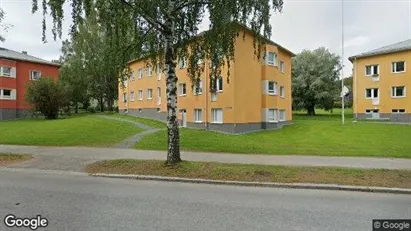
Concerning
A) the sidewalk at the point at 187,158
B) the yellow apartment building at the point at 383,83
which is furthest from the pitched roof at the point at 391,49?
the sidewalk at the point at 187,158

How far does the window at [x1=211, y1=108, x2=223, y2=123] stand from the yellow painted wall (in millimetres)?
21447

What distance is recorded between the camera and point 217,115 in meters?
23.9

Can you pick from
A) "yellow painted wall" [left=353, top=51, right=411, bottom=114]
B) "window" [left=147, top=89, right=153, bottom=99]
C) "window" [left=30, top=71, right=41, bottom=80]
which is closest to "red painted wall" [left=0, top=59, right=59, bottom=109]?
"window" [left=30, top=71, right=41, bottom=80]

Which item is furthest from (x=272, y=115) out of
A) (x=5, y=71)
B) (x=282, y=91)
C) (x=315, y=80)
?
(x=5, y=71)

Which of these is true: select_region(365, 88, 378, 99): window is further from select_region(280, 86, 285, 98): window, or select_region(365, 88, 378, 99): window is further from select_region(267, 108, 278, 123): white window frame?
select_region(267, 108, 278, 123): white window frame

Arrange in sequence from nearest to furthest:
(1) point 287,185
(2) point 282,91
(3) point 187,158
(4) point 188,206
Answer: (4) point 188,206 < (1) point 287,185 < (3) point 187,158 < (2) point 282,91

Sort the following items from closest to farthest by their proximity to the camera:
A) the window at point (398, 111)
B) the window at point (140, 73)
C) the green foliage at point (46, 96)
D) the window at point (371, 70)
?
the window at point (398, 111)
the green foliage at point (46, 96)
the window at point (371, 70)
the window at point (140, 73)

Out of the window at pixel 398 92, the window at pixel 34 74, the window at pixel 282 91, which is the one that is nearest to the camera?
the window at pixel 282 91

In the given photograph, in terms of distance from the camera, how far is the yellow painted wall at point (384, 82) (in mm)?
32688

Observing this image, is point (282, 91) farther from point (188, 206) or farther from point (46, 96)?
point (188, 206)

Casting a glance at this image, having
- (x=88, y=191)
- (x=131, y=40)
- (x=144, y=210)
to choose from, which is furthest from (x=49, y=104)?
(x=144, y=210)

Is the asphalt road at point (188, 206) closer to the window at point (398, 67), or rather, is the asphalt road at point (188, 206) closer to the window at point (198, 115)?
the window at point (198, 115)

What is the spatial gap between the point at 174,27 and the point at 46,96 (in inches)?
1156

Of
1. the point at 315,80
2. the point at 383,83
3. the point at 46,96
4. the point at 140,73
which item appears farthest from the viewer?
the point at 315,80
